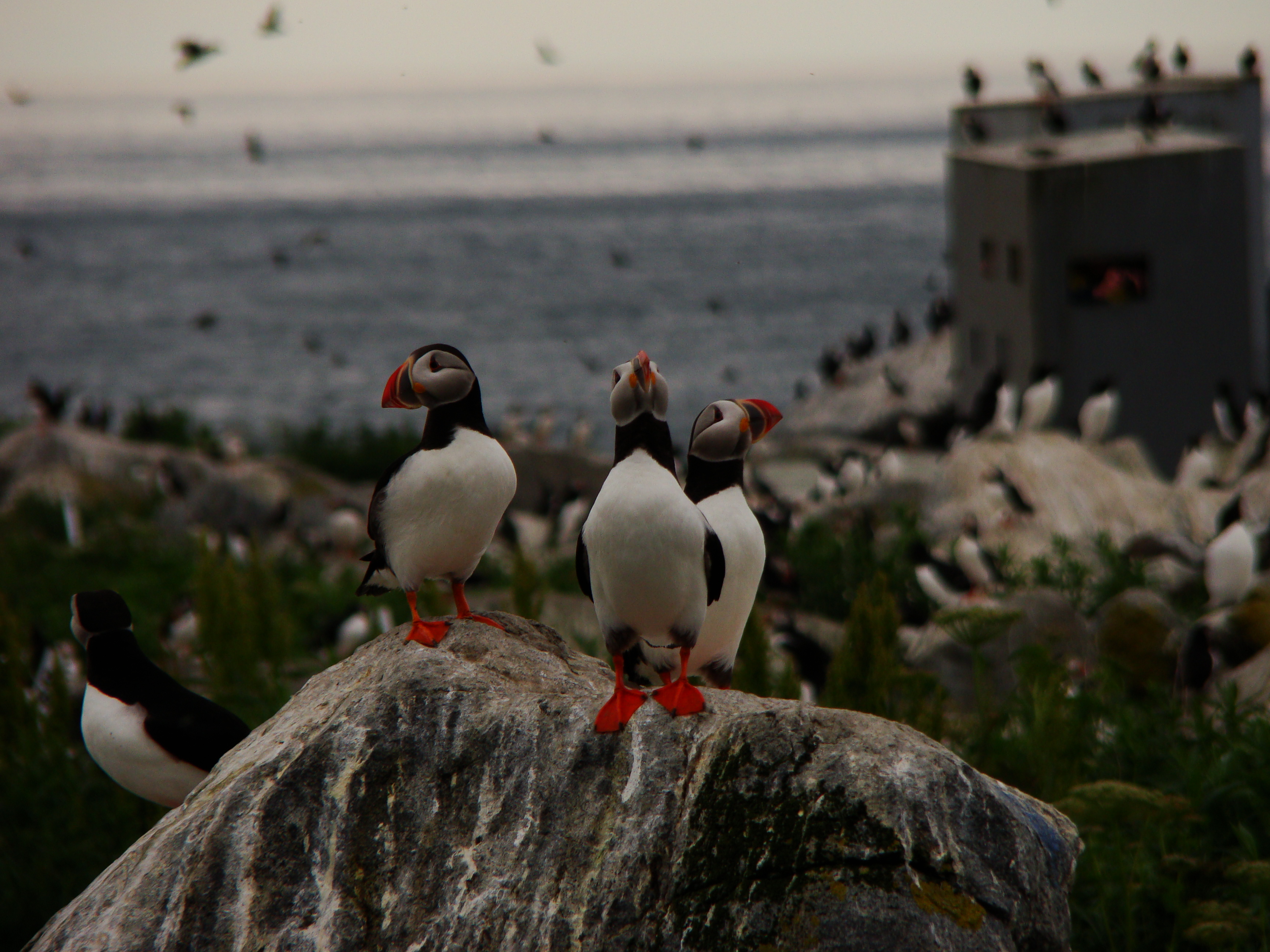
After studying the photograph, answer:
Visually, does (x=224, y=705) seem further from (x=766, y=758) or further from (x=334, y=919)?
(x=766, y=758)

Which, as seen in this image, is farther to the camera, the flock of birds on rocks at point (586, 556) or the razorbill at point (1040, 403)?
the razorbill at point (1040, 403)

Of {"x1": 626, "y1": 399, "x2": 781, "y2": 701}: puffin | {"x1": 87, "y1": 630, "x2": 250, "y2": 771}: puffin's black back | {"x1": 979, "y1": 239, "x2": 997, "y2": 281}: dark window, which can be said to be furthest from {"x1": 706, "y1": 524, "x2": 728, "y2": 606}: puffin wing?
{"x1": 979, "y1": 239, "x2": 997, "y2": 281}: dark window

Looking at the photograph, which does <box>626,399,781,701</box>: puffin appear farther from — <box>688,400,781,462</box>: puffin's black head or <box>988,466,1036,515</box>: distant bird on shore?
<box>988,466,1036,515</box>: distant bird on shore

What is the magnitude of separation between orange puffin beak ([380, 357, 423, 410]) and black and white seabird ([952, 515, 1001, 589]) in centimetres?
702

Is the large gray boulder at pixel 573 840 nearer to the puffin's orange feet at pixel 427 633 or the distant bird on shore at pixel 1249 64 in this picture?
the puffin's orange feet at pixel 427 633

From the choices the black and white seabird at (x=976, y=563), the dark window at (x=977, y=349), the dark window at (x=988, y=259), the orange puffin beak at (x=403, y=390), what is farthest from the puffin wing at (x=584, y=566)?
the dark window at (x=977, y=349)

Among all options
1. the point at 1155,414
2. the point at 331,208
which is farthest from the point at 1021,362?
the point at 331,208

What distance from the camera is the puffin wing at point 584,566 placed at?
321cm

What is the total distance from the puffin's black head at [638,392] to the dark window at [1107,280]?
549 inches

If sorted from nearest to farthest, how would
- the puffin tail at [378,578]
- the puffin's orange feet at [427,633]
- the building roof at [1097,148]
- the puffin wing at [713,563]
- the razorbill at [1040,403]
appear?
the puffin wing at [713,563], the puffin's orange feet at [427,633], the puffin tail at [378,578], the razorbill at [1040,403], the building roof at [1097,148]

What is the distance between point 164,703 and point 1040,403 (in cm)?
1223

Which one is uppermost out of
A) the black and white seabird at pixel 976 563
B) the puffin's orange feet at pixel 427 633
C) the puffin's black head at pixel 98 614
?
the puffin's orange feet at pixel 427 633

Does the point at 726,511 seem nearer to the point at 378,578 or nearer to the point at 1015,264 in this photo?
the point at 378,578

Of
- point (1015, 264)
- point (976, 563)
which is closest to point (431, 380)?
point (976, 563)
